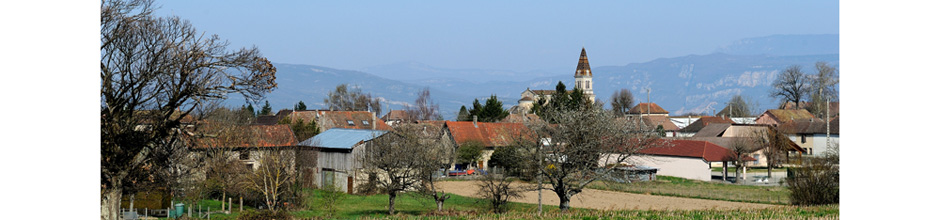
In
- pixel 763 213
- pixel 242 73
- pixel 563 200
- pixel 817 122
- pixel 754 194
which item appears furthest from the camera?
pixel 817 122

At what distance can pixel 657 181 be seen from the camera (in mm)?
42500

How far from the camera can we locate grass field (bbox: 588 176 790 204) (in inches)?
1266

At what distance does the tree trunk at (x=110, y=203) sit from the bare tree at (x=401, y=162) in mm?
14202

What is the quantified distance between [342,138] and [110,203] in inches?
1115

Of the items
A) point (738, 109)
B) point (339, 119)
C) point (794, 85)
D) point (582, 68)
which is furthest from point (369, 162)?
point (582, 68)

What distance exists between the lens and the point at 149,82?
11820mm

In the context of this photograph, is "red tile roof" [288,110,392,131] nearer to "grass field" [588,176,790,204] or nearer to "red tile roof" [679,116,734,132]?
"grass field" [588,176,790,204]

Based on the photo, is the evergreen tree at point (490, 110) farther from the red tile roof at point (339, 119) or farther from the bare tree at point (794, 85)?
the bare tree at point (794, 85)

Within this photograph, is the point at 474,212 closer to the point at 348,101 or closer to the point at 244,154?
the point at 244,154

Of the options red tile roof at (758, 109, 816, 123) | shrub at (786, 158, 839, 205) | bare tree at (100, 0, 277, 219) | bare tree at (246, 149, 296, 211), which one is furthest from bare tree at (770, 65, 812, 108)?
bare tree at (100, 0, 277, 219)

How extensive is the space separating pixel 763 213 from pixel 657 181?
2490 cm

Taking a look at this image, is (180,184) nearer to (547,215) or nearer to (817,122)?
(547,215)

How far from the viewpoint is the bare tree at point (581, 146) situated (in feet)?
77.4
